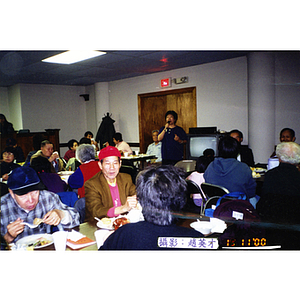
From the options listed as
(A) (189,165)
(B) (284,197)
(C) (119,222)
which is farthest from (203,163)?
(C) (119,222)

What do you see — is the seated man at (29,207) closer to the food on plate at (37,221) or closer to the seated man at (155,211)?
the food on plate at (37,221)

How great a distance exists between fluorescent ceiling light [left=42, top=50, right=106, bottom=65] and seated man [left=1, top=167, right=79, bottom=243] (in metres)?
3.14

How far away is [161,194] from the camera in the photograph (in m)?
1.23

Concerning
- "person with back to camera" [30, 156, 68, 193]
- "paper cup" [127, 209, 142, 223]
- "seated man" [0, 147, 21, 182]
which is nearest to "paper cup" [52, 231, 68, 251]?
"paper cup" [127, 209, 142, 223]

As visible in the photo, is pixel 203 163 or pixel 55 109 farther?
pixel 55 109

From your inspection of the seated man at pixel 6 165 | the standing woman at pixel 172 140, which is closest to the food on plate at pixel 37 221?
the seated man at pixel 6 165

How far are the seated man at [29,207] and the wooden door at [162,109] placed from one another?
4.26 meters

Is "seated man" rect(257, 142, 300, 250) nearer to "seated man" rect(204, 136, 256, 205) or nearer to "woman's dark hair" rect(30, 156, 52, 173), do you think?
"seated man" rect(204, 136, 256, 205)

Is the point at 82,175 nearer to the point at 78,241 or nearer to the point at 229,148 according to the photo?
the point at 78,241

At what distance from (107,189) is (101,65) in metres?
3.76

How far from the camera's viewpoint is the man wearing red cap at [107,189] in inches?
74.1
